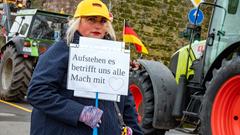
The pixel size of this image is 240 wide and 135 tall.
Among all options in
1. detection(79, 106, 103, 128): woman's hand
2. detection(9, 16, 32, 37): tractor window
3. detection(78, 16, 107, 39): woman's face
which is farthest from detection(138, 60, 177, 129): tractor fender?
detection(9, 16, 32, 37): tractor window

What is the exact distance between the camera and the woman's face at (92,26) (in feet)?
9.64

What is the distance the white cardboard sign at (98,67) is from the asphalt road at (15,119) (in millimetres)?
4902

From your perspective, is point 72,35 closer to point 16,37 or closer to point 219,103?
point 219,103

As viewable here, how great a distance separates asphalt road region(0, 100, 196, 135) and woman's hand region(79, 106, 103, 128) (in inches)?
198

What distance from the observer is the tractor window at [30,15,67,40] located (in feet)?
39.8

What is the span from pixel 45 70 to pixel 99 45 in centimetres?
35

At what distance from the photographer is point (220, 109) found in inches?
221

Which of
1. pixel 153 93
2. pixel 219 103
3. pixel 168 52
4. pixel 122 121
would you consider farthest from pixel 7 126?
pixel 168 52

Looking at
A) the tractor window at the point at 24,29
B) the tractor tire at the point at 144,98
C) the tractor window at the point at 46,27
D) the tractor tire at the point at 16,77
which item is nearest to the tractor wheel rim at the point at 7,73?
the tractor tire at the point at 16,77

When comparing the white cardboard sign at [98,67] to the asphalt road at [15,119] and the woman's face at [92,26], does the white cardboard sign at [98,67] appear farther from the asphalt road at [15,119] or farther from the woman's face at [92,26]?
the asphalt road at [15,119]

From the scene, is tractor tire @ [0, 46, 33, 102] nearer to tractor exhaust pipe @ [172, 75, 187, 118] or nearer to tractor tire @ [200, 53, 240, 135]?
tractor exhaust pipe @ [172, 75, 187, 118]

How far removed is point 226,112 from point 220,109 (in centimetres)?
8

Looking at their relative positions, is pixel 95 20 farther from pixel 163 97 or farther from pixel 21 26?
pixel 21 26

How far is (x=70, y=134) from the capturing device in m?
2.81
